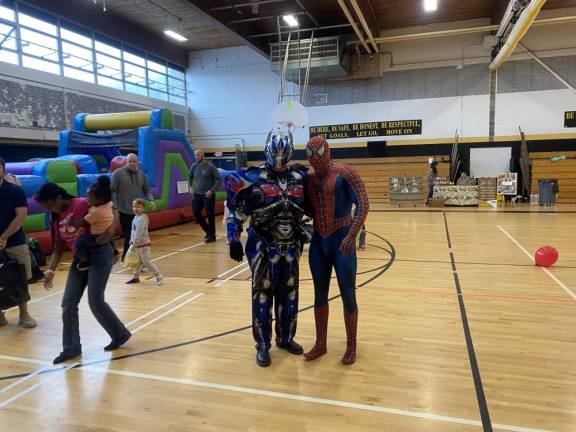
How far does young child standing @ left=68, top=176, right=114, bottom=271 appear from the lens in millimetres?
3172

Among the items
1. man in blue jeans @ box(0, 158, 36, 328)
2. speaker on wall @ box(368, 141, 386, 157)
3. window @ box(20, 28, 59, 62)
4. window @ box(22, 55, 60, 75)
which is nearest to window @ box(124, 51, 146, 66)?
window @ box(20, 28, 59, 62)

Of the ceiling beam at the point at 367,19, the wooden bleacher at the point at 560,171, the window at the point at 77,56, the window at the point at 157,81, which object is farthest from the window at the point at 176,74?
the wooden bleacher at the point at 560,171

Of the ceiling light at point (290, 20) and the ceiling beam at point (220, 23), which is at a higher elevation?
the ceiling light at point (290, 20)

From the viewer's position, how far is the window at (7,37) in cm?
1240

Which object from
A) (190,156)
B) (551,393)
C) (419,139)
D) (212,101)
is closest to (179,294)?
(551,393)

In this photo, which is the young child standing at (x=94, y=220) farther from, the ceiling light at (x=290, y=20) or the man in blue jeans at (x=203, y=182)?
the ceiling light at (x=290, y=20)

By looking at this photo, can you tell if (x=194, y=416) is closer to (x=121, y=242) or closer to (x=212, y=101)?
(x=121, y=242)

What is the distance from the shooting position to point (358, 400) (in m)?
2.69

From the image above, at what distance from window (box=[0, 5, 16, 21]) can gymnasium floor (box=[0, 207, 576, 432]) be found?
1072 cm

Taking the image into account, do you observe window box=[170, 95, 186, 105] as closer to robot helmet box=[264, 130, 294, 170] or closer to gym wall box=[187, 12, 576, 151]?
gym wall box=[187, 12, 576, 151]

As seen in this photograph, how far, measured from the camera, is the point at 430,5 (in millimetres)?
14555

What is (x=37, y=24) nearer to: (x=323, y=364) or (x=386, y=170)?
(x=386, y=170)

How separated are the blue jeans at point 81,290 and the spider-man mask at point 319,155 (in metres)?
1.78

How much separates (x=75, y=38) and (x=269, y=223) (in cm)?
1534
